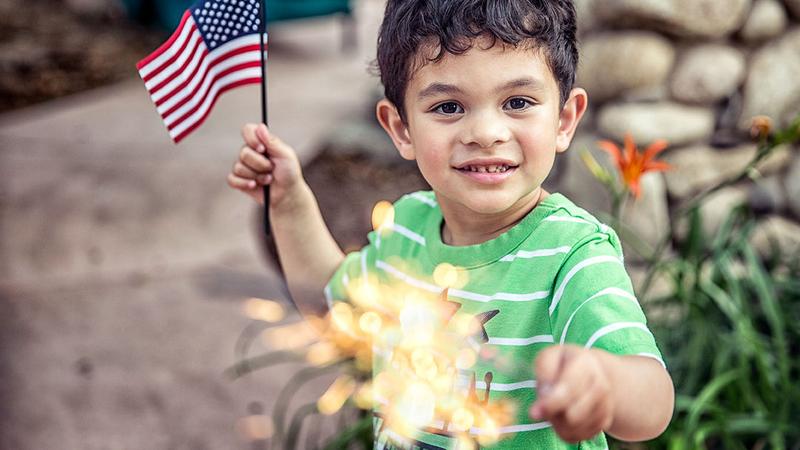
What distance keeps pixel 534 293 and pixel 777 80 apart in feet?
6.25

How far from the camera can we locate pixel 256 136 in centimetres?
152

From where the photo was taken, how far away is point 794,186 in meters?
2.79

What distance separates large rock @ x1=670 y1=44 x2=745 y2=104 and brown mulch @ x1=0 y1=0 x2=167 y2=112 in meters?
4.17

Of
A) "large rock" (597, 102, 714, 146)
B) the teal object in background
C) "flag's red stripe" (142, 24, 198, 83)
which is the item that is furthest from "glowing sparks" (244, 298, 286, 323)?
the teal object in background

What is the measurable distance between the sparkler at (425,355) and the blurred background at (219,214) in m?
0.81

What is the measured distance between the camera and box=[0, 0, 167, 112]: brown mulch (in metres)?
6.05

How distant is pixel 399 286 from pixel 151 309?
2.13 m

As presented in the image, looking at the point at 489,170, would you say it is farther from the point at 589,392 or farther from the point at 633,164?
the point at 633,164

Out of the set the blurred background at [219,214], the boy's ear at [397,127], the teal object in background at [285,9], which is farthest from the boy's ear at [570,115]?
the teal object in background at [285,9]

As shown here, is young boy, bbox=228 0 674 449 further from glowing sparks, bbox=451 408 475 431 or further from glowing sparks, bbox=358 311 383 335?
glowing sparks, bbox=358 311 383 335

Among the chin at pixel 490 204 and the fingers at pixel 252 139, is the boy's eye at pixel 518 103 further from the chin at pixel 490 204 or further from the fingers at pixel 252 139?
the fingers at pixel 252 139

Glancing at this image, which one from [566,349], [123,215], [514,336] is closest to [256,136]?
[514,336]

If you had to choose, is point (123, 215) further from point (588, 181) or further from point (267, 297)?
point (588, 181)

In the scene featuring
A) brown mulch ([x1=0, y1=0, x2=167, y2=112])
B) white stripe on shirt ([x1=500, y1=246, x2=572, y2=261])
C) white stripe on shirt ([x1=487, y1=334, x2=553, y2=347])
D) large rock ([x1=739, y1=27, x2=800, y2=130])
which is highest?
white stripe on shirt ([x1=500, y1=246, x2=572, y2=261])
